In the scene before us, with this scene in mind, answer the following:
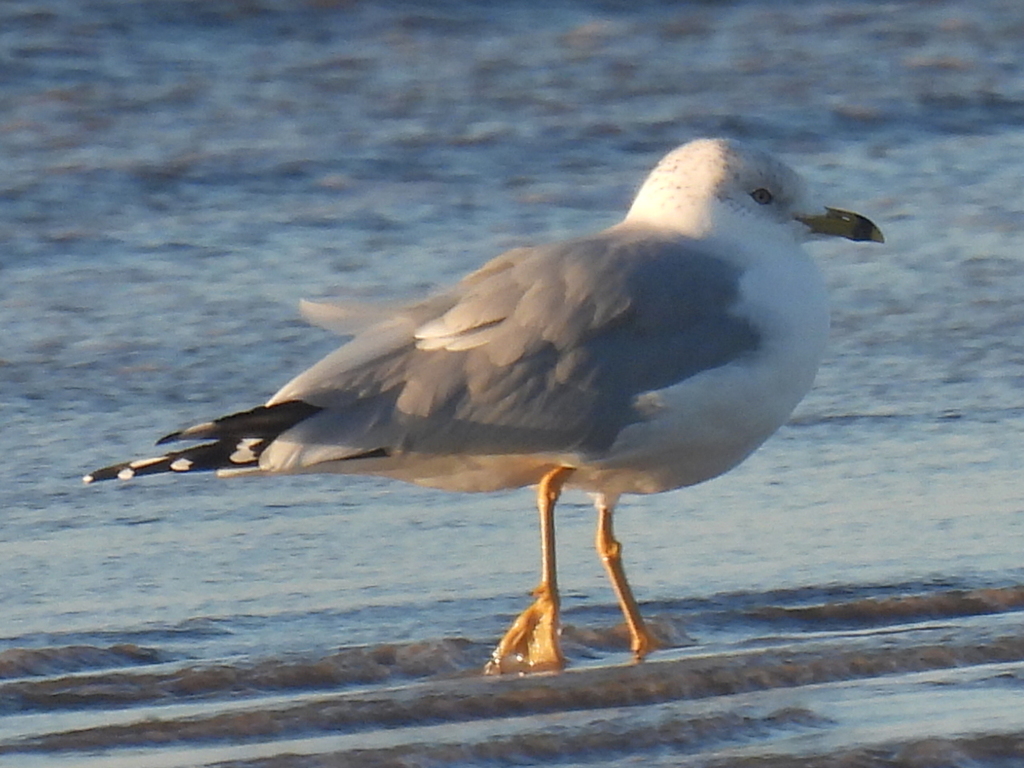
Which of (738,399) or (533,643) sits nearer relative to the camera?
(738,399)

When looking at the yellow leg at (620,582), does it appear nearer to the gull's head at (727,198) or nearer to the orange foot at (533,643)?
the orange foot at (533,643)

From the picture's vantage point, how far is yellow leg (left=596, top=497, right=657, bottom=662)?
4969 millimetres

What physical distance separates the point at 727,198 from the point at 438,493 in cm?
132

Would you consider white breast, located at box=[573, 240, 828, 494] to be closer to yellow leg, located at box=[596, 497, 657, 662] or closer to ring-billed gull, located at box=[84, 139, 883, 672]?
ring-billed gull, located at box=[84, 139, 883, 672]

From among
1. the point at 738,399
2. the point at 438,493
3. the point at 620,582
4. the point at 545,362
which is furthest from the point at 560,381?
the point at 438,493

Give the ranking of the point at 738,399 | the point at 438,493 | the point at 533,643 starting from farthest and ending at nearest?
1. the point at 438,493
2. the point at 533,643
3. the point at 738,399

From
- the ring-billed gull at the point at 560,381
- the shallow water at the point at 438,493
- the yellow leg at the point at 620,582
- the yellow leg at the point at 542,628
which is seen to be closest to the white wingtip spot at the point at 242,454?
the ring-billed gull at the point at 560,381

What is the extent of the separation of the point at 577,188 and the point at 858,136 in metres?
1.45

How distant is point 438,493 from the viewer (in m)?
5.96

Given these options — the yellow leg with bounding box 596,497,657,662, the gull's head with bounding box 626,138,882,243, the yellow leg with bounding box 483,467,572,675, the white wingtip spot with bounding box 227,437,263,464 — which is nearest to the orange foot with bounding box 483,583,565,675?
the yellow leg with bounding box 483,467,572,675

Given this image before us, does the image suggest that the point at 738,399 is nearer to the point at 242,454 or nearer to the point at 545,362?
the point at 545,362

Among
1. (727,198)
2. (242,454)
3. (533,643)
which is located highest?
(727,198)

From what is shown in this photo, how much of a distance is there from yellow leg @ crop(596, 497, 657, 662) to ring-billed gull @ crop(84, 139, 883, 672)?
3 cm

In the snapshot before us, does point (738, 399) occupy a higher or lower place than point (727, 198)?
lower
